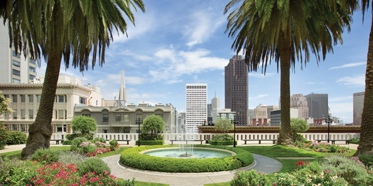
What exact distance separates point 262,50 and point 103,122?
33.5 m

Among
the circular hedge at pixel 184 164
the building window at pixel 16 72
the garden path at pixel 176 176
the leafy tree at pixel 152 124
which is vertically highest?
the building window at pixel 16 72

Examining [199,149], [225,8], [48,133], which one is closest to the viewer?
[48,133]

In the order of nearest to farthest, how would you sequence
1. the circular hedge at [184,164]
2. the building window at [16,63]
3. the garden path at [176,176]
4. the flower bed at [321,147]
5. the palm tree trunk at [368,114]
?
1. the garden path at [176,176]
2. the circular hedge at [184,164]
3. the palm tree trunk at [368,114]
4. the flower bed at [321,147]
5. the building window at [16,63]

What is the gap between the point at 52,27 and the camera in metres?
11.8

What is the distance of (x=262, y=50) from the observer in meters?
20.5

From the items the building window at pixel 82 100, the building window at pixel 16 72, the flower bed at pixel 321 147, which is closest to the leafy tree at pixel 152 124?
the flower bed at pixel 321 147

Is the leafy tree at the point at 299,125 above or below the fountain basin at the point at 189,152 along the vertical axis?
above

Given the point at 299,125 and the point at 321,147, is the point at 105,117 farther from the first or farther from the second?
the point at 321,147

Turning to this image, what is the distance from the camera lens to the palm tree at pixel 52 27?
10305mm

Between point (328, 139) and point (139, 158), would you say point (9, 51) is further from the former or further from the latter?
point (328, 139)

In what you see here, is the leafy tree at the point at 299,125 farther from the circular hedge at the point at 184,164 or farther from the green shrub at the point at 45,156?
the green shrub at the point at 45,156

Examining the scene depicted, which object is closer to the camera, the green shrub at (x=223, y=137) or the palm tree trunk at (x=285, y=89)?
the palm tree trunk at (x=285, y=89)

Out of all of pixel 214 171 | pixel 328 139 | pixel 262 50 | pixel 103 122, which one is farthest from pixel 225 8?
pixel 103 122

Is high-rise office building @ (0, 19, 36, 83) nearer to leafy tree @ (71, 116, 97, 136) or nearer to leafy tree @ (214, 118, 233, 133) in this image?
leafy tree @ (71, 116, 97, 136)
